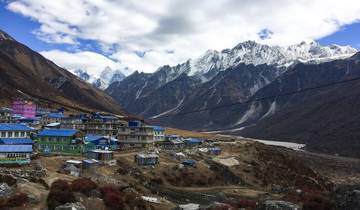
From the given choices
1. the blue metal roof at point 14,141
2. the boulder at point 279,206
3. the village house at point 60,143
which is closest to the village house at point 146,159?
the village house at point 60,143

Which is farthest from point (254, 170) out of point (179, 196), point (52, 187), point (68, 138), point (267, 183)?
point (52, 187)

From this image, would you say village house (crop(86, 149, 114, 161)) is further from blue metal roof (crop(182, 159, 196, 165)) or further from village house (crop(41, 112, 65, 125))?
village house (crop(41, 112, 65, 125))

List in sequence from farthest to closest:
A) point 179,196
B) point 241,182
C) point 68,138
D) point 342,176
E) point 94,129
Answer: point 342,176, point 94,129, point 241,182, point 68,138, point 179,196

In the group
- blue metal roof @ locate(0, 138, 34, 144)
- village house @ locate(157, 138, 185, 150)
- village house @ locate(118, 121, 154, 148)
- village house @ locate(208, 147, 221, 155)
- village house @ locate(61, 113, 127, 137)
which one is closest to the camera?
blue metal roof @ locate(0, 138, 34, 144)

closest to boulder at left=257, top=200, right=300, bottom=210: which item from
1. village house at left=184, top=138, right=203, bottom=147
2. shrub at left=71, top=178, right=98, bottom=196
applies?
shrub at left=71, top=178, right=98, bottom=196

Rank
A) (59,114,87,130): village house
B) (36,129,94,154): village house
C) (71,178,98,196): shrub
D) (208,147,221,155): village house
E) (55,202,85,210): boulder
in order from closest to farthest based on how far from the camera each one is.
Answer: (55,202,85,210): boulder < (71,178,98,196): shrub < (36,129,94,154): village house < (208,147,221,155): village house < (59,114,87,130): village house

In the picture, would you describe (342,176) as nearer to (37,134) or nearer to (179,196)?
(179,196)
